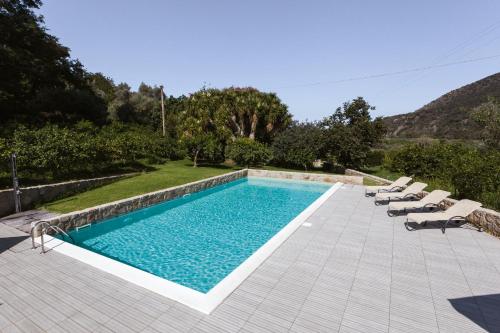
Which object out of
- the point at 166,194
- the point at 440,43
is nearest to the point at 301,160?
the point at 166,194

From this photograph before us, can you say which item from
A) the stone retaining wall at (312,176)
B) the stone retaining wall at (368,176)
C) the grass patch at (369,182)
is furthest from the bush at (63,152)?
the stone retaining wall at (368,176)

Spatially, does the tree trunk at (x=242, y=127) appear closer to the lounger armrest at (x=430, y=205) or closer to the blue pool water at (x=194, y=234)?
the blue pool water at (x=194, y=234)

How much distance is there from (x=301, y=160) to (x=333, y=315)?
17.9 metres

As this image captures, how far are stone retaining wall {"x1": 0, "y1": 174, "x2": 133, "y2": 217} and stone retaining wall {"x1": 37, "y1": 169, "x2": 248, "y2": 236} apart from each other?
2517 millimetres

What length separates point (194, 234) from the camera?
9328 mm

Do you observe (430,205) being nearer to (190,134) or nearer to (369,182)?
(369,182)

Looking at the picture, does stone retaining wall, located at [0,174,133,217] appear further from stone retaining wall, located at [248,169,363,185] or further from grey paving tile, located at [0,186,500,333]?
stone retaining wall, located at [248,169,363,185]

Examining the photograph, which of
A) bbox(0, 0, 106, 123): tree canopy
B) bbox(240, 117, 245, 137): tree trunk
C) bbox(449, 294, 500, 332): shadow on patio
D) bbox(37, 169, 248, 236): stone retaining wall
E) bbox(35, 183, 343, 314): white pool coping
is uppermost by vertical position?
bbox(0, 0, 106, 123): tree canopy

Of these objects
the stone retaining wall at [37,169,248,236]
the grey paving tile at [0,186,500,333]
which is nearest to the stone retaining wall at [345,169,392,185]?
the grey paving tile at [0,186,500,333]

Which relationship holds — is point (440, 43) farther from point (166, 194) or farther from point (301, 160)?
point (166, 194)

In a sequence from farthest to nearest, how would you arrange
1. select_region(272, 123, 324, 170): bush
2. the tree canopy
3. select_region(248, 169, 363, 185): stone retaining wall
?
select_region(272, 123, 324, 170): bush → the tree canopy → select_region(248, 169, 363, 185): stone retaining wall

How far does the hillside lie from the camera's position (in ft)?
157

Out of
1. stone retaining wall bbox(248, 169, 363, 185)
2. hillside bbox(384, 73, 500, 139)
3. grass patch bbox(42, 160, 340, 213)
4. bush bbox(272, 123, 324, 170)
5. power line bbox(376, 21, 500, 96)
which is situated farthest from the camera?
hillside bbox(384, 73, 500, 139)

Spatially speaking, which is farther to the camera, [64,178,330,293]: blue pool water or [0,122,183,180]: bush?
[0,122,183,180]: bush
